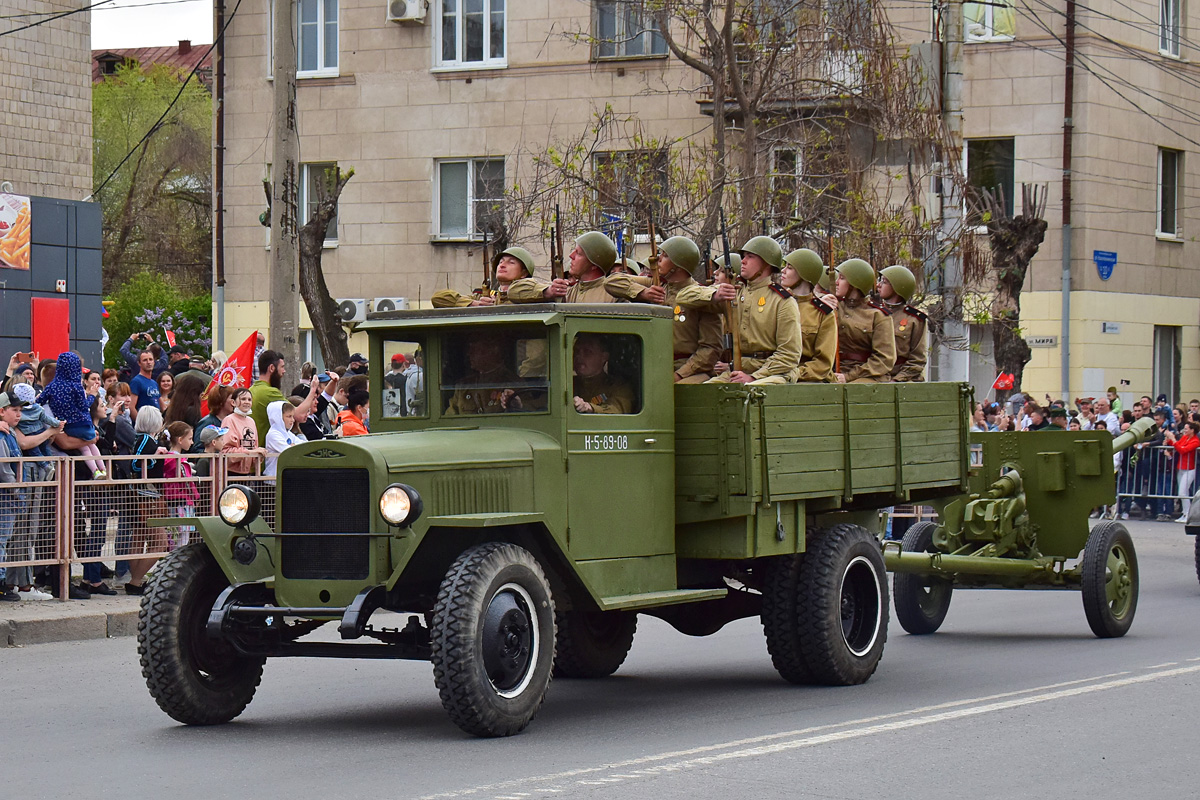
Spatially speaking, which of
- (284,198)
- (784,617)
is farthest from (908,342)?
(284,198)

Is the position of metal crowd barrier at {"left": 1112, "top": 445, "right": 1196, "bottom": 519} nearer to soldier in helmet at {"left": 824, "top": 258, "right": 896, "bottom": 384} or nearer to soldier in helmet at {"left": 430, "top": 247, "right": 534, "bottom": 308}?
soldier in helmet at {"left": 824, "top": 258, "right": 896, "bottom": 384}

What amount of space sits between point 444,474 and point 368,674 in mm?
3045

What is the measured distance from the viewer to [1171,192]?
33719 millimetres

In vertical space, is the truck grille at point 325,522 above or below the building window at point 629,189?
below

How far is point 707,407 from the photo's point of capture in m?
9.84

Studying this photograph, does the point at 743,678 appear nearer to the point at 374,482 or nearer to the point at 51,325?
the point at 374,482

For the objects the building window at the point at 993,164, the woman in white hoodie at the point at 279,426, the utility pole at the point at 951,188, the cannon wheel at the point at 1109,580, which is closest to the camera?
the cannon wheel at the point at 1109,580

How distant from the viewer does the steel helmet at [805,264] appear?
36.6ft

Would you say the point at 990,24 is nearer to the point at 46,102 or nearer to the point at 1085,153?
the point at 1085,153

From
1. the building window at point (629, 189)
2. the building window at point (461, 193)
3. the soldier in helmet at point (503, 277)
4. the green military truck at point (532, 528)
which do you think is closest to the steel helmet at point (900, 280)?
the green military truck at point (532, 528)

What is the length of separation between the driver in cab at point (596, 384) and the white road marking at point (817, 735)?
1.97 meters

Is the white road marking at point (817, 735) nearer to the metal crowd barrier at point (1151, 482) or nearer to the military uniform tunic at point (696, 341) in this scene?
the military uniform tunic at point (696, 341)

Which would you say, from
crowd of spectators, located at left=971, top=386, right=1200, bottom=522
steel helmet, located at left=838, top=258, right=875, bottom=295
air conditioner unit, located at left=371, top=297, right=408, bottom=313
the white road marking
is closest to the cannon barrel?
steel helmet, located at left=838, top=258, right=875, bottom=295

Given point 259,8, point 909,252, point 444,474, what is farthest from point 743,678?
point 259,8
